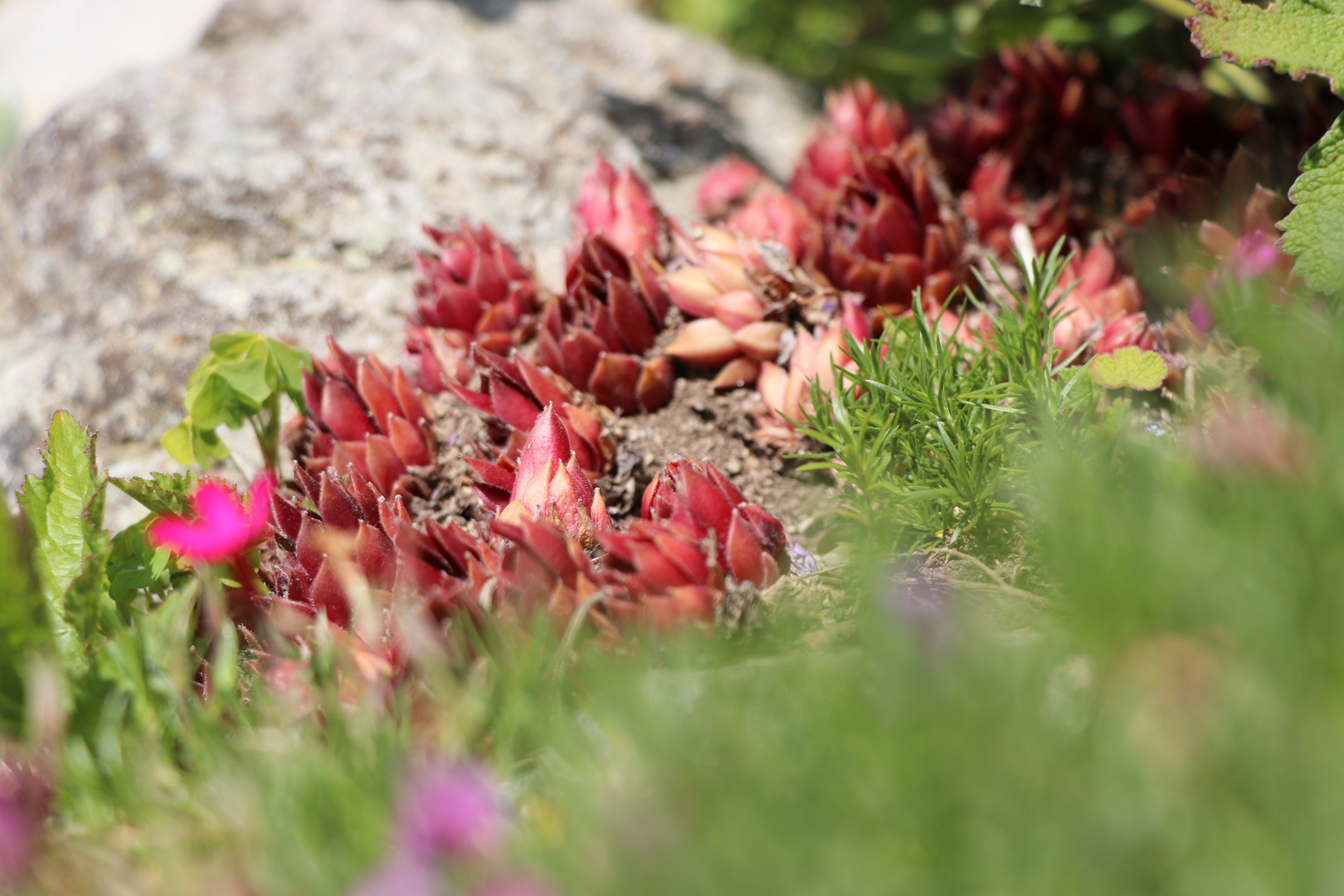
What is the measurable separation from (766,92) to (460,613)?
308cm

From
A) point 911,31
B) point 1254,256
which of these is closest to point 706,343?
point 1254,256

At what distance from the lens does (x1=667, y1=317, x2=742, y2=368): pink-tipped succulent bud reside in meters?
2.36

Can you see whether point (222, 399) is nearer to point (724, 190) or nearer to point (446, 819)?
point (446, 819)

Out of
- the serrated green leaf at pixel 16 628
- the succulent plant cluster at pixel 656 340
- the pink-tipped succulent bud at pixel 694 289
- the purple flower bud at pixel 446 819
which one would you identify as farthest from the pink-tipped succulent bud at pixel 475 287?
the purple flower bud at pixel 446 819

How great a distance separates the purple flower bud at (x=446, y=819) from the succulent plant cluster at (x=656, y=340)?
0.46 m

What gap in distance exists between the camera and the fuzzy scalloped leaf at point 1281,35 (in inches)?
78.0

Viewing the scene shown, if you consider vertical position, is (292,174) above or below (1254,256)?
above

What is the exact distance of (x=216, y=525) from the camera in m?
1.73

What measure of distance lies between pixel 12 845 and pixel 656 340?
1.73m

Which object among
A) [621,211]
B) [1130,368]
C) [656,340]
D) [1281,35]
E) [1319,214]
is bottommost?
[656,340]

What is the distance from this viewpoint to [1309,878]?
0.85m

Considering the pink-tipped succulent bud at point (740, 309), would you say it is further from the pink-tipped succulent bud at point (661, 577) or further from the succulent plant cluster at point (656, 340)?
the pink-tipped succulent bud at point (661, 577)

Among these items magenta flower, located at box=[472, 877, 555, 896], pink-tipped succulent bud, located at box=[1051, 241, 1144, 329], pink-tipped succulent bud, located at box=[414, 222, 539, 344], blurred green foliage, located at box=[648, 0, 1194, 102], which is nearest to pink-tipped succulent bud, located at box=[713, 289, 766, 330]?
pink-tipped succulent bud, located at box=[414, 222, 539, 344]

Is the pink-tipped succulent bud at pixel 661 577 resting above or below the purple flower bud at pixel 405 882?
below
